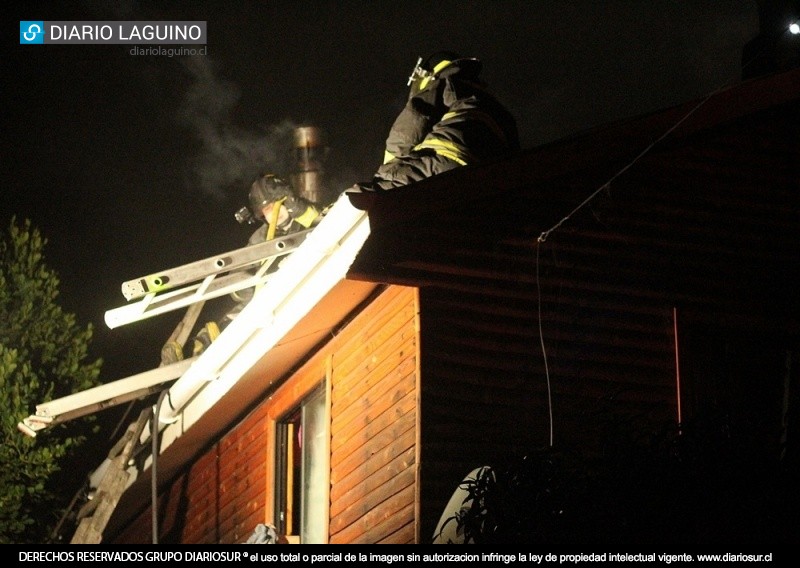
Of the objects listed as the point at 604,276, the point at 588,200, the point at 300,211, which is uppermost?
the point at 300,211

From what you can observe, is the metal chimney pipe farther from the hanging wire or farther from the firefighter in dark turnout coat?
the hanging wire

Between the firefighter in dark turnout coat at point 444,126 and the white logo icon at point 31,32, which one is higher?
the white logo icon at point 31,32

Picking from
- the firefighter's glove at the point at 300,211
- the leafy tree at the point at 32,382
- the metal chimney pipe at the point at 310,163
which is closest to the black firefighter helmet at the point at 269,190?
the firefighter's glove at the point at 300,211

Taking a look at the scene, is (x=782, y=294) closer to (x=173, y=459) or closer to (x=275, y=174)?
(x=275, y=174)

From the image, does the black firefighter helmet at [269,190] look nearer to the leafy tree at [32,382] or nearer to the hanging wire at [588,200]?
the hanging wire at [588,200]

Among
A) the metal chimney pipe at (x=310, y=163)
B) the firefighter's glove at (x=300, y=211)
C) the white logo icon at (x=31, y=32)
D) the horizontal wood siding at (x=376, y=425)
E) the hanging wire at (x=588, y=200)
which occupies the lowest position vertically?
the horizontal wood siding at (x=376, y=425)

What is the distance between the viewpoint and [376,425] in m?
8.49

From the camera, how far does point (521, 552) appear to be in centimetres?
602

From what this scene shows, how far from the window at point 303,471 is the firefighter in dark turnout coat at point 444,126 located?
83.9 inches

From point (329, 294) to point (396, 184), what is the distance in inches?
39.7

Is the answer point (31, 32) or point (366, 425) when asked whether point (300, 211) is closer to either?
point (366, 425)

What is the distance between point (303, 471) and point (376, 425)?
193cm

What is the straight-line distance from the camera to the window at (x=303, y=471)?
9727mm

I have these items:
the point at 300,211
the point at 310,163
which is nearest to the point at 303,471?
the point at 300,211
